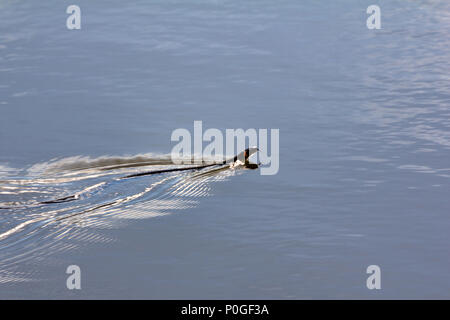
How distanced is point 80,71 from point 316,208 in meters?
5.22

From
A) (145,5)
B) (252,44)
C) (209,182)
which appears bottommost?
(209,182)

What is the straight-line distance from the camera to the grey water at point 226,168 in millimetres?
6977

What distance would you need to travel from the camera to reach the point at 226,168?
356 inches

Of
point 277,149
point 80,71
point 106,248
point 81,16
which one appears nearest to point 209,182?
point 277,149

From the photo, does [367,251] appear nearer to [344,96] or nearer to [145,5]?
[344,96]

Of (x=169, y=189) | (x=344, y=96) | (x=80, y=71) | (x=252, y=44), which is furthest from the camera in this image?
(x=252, y=44)

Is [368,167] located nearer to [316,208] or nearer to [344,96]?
[316,208]

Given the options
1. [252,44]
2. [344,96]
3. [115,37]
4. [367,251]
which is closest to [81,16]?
[115,37]

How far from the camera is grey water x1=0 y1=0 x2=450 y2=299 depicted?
6977 millimetres

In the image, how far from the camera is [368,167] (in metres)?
8.90

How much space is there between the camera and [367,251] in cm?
725

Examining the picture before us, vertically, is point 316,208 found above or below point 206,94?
below
